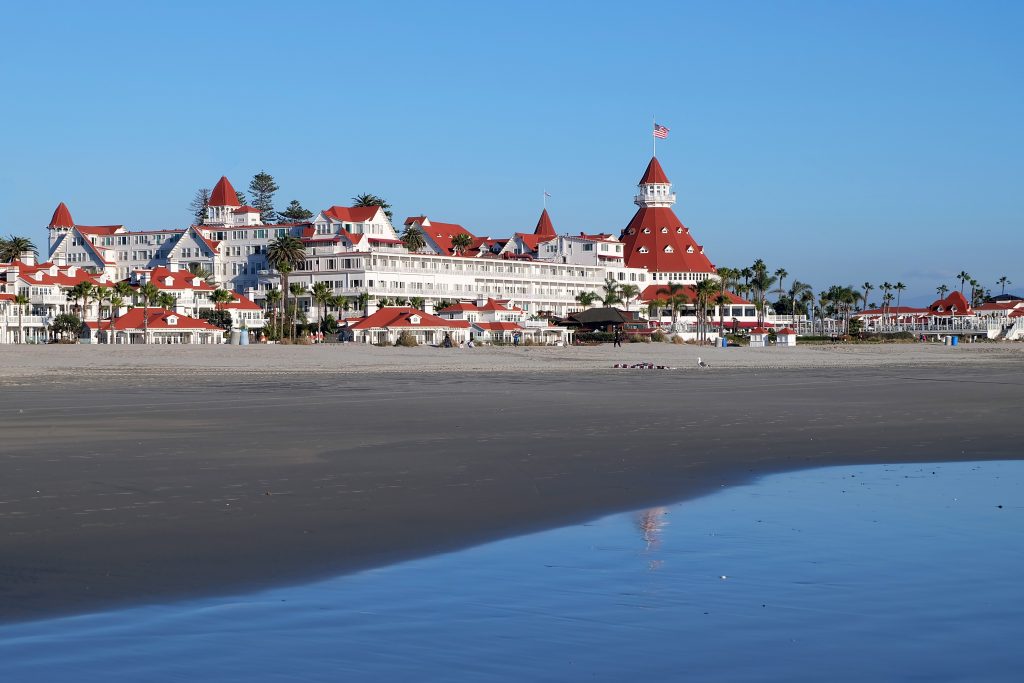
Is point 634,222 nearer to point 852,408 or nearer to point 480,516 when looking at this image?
point 852,408

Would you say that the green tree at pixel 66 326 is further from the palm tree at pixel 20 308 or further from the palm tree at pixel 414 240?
the palm tree at pixel 414 240

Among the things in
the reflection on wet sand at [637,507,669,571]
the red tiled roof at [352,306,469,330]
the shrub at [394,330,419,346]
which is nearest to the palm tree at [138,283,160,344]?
the red tiled roof at [352,306,469,330]

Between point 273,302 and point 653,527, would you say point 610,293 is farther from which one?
point 653,527

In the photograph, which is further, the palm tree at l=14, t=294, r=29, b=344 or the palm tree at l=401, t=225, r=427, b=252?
the palm tree at l=401, t=225, r=427, b=252

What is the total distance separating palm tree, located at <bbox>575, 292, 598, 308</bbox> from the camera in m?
130

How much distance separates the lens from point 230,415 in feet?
79.8

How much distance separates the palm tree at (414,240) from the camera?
13212cm

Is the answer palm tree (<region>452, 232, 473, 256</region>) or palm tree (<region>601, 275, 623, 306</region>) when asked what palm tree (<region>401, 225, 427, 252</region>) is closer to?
palm tree (<region>452, 232, 473, 256</region>)

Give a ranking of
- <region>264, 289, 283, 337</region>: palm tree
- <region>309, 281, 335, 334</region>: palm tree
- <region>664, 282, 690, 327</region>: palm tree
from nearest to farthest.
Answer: <region>264, 289, 283, 337</region>: palm tree
<region>309, 281, 335, 334</region>: palm tree
<region>664, 282, 690, 327</region>: palm tree

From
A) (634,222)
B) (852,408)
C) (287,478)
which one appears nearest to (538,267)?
(634,222)

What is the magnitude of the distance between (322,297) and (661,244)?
51.7 metres

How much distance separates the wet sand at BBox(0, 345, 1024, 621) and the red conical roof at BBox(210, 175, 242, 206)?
337 ft

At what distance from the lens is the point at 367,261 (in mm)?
117812

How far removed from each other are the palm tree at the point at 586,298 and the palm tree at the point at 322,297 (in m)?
27.8
